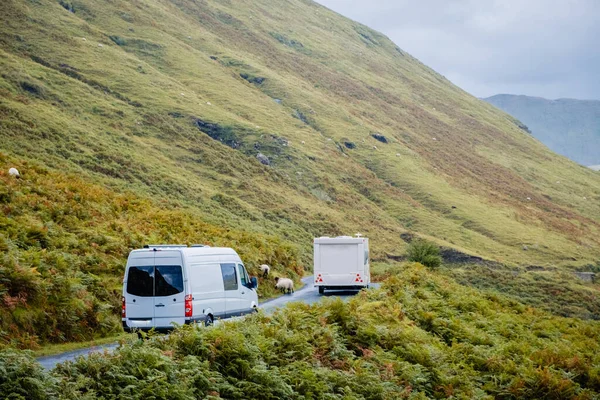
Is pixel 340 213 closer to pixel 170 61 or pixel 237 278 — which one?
pixel 170 61

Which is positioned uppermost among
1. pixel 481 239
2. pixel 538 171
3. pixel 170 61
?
pixel 170 61

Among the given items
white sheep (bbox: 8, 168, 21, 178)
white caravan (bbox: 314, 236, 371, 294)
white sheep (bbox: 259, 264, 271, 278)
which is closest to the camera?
white sheep (bbox: 8, 168, 21, 178)

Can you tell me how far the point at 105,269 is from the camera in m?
23.8

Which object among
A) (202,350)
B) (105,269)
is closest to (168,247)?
(105,269)

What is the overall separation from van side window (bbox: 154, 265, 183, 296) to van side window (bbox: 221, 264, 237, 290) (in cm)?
253

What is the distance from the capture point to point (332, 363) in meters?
15.0

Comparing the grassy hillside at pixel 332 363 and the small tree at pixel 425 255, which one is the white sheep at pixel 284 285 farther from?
the small tree at pixel 425 255

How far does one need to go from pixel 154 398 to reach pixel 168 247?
956cm

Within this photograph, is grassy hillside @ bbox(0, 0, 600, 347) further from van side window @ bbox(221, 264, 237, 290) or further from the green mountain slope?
van side window @ bbox(221, 264, 237, 290)

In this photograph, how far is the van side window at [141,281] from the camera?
18.5m

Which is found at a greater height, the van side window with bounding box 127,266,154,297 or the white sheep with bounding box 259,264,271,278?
the van side window with bounding box 127,266,154,297

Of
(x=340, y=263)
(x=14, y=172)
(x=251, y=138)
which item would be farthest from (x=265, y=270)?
(x=251, y=138)

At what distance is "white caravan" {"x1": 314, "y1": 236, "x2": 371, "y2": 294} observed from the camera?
35156mm

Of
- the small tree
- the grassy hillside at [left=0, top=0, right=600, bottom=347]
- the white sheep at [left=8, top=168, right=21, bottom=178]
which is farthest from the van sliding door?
the small tree
